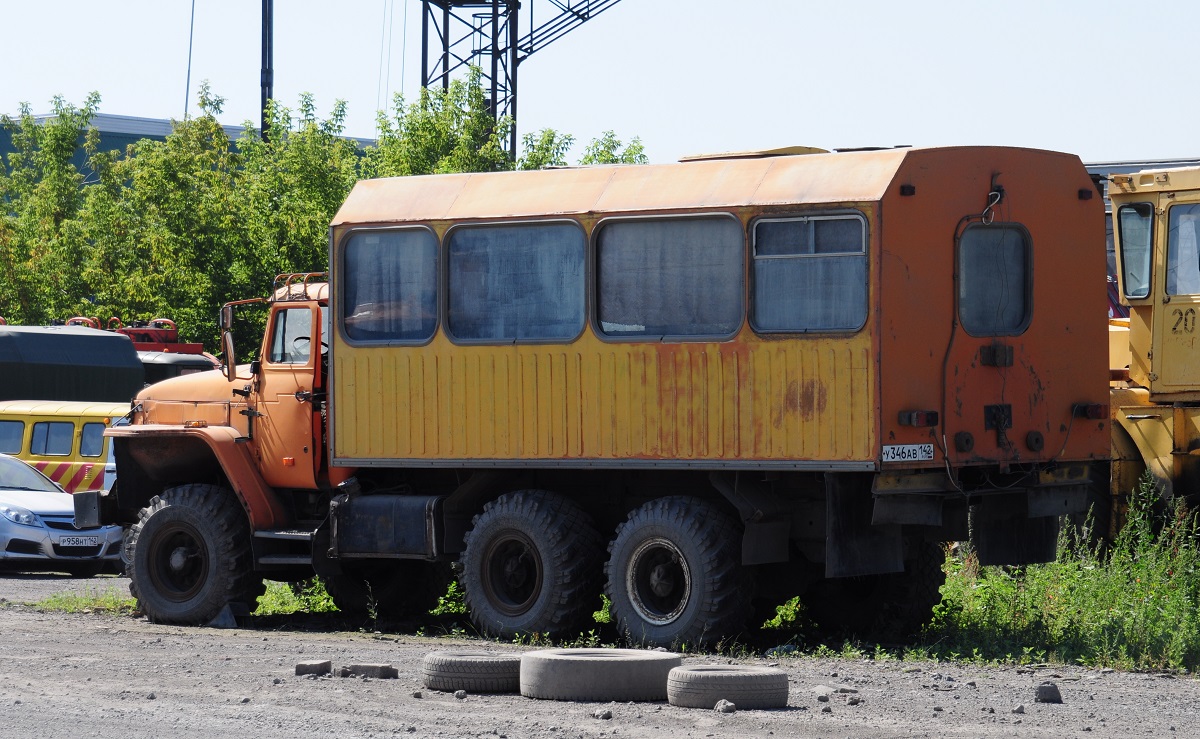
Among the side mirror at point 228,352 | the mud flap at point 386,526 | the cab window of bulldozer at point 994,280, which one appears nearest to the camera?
the cab window of bulldozer at point 994,280

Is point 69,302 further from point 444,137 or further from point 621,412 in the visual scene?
point 621,412

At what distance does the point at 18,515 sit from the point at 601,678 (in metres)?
12.6

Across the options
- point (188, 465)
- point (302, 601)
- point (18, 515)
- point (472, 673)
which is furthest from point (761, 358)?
point (18, 515)

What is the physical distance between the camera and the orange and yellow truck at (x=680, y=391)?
11.9m

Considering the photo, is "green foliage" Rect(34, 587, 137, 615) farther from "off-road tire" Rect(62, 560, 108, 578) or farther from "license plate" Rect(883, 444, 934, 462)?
"license plate" Rect(883, 444, 934, 462)

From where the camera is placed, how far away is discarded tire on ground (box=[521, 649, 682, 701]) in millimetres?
9859

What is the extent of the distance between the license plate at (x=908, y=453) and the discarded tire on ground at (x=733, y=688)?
8.14 ft

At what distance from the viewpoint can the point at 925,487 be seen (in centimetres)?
1201

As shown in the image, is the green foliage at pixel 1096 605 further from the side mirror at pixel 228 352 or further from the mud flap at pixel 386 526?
the side mirror at pixel 228 352

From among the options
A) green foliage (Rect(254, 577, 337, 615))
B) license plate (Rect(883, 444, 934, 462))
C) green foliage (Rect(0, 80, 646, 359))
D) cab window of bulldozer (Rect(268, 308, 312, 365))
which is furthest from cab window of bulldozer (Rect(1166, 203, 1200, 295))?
green foliage (Rect(0, 80, 646, 359))

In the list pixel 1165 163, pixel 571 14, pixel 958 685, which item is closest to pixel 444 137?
pixel 571 14

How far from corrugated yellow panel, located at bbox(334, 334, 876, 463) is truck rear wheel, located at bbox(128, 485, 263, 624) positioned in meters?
1.39

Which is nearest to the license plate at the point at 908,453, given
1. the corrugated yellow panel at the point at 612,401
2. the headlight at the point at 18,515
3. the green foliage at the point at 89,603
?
the corrugated yellow panel at the point at 612,401

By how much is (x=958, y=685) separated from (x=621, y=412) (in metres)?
3.33
